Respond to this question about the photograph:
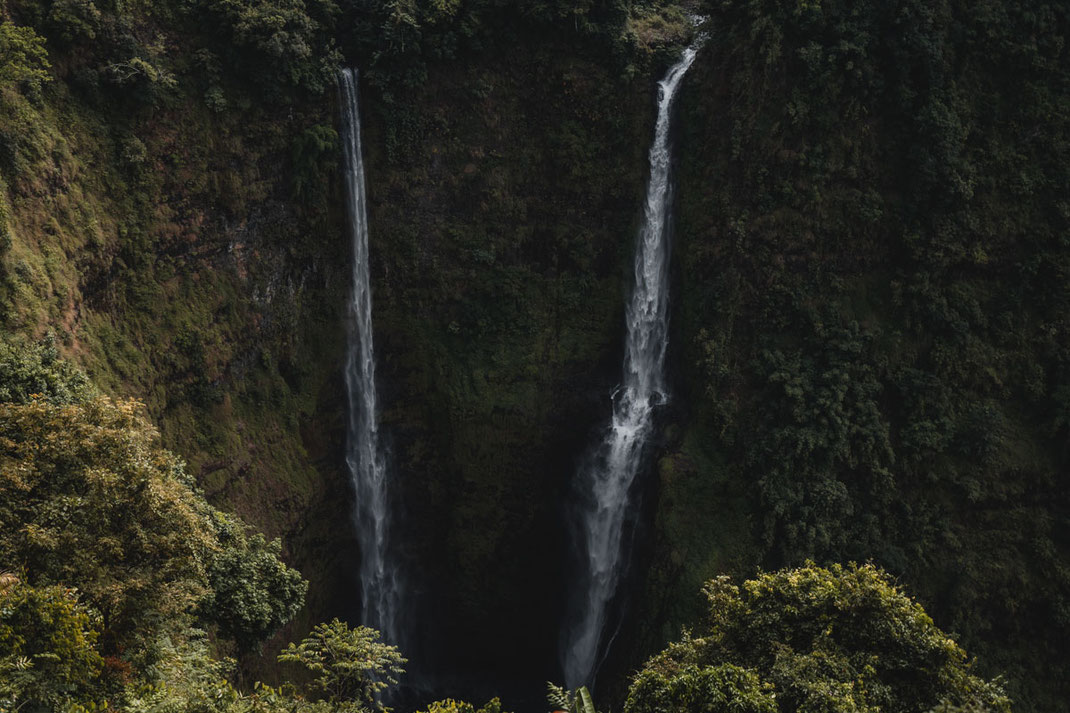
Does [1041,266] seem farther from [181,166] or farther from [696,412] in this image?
[181,166]

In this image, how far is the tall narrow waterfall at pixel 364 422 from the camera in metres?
23.4

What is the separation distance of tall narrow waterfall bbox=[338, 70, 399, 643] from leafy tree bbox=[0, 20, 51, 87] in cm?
822

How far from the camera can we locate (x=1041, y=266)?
22.2 m

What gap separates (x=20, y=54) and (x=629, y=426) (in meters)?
19.1

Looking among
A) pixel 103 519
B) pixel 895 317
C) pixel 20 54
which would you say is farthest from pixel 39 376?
pixel 895 317

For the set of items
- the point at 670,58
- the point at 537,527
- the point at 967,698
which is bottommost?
the point at 967,698

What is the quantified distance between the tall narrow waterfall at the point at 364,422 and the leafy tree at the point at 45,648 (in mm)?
15823

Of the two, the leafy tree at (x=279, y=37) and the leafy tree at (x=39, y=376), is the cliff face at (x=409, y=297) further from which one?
the leafy tree at (x=39, y=376)

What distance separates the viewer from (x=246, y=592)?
1379cm

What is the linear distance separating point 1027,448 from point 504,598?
17.9 metres

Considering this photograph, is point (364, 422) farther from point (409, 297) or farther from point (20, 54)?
point (20, 54)

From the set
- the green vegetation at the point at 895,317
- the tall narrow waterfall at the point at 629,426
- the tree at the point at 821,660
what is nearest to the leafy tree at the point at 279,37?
the tall narrow waterfall at the point at 629,426

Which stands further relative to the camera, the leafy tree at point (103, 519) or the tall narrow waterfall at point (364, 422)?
the tall narrow waterfall at point (364, 422)

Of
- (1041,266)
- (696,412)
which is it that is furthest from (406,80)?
(1041,266)
